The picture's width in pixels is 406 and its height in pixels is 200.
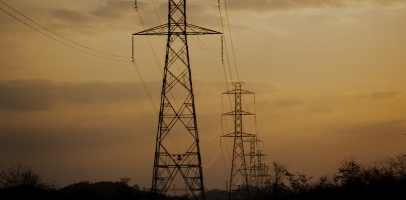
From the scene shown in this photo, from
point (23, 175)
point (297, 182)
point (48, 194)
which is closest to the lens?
point (297, 182)

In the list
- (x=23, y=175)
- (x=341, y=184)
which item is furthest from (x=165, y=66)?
(x=23, y=175)

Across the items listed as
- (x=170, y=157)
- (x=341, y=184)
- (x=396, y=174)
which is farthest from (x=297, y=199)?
(x=170, y=157)

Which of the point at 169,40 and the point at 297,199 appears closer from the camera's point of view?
the point at 169,40

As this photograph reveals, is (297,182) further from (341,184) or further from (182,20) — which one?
(182,20)

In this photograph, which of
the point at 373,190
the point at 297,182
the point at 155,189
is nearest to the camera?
the point at 155,189

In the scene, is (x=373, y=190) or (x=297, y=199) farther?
(x=297, y=199)

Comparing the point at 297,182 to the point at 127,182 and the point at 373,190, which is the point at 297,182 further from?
the point at 127,182

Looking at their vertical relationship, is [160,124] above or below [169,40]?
below

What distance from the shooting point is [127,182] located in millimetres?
149750

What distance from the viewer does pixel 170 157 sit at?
151 ft

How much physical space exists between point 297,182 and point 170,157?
2382 cm

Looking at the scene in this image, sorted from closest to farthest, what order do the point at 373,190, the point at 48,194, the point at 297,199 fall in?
1. the point at 373,190
2. the point at 297,199
3. the point at 48,194

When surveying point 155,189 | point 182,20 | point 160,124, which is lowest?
point 155,189

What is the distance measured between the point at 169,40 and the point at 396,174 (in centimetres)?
2653
